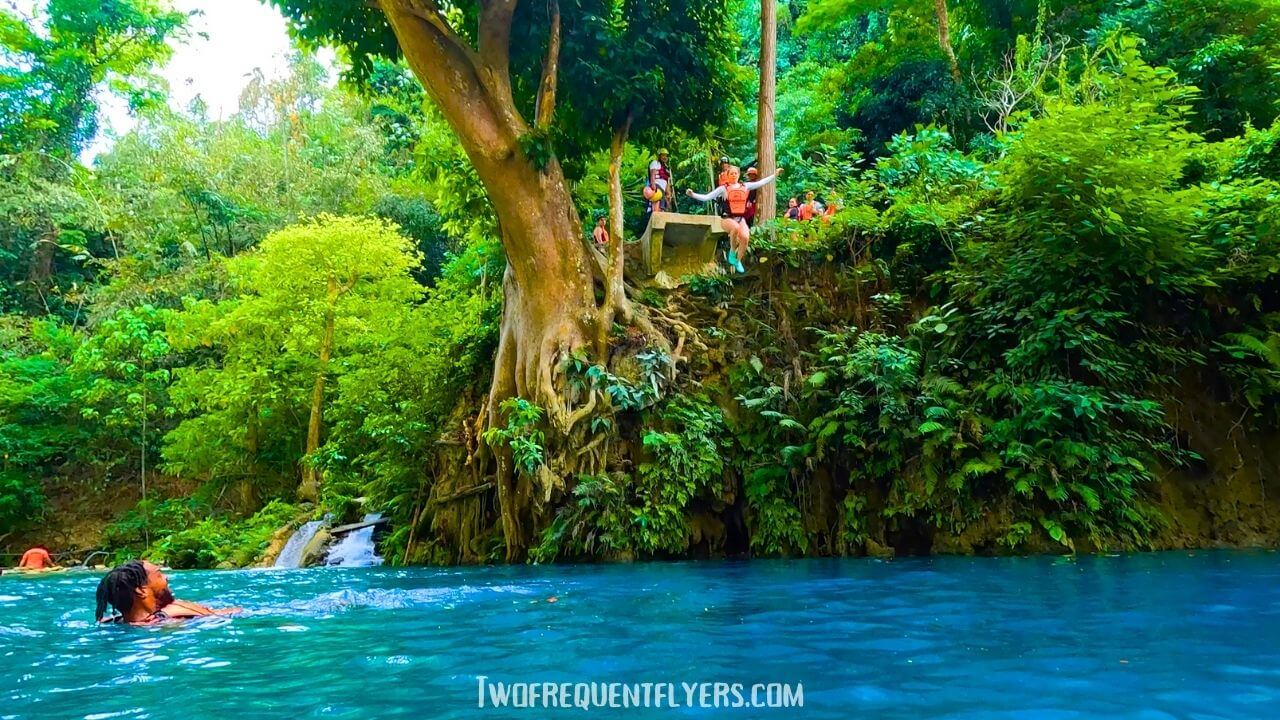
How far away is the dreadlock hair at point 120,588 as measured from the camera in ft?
18.7

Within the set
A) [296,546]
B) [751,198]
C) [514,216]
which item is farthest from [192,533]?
[751,198]

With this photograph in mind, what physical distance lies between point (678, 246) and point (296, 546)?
7.83 m

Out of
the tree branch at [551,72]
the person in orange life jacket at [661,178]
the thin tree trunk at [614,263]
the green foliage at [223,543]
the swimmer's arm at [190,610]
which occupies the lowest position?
the green foliage at [223,543]

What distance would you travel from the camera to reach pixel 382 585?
7871mm

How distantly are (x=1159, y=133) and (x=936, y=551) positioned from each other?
16.8 feet

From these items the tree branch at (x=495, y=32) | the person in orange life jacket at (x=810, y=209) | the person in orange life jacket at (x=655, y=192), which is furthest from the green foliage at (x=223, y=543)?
the person in orange life jacket at (x=810, y=209)

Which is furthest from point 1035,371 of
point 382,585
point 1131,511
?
point 382,585

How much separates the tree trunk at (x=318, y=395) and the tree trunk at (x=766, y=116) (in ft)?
31.7

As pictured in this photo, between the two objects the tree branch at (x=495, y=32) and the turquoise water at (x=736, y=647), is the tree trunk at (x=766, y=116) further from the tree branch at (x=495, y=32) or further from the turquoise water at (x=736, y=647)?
the turquoise water at (x=736, y=647)

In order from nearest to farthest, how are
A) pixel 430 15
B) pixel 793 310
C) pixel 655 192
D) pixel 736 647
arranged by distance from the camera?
1. pixel 736 647
2. pixel 430 15
3. pixel 793 310
4. pixel 655 192

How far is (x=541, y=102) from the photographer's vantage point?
10.6 meters

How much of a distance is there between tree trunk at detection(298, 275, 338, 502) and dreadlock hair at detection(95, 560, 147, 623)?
40.1 ft

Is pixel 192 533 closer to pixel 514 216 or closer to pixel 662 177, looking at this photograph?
pixel 514 216

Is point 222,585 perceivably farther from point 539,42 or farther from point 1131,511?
point 1131,511
